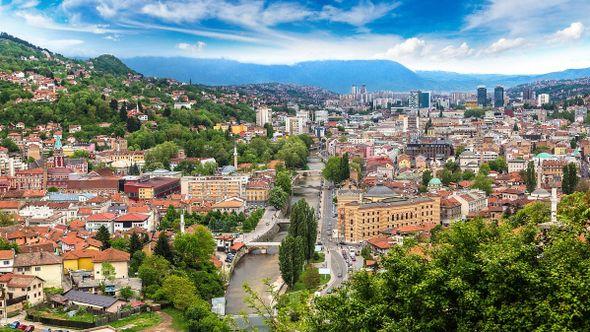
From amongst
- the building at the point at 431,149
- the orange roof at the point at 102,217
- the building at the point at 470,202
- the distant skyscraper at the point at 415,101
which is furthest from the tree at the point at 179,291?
the distant skyscraper at the point at 415,101

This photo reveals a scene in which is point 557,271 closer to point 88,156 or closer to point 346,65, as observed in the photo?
point 88,156

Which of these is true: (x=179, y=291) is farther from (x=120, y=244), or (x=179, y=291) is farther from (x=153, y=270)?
(x=120, y=244)

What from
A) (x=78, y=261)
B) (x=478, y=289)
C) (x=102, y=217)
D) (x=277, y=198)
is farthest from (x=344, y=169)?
(x=478, y=289)

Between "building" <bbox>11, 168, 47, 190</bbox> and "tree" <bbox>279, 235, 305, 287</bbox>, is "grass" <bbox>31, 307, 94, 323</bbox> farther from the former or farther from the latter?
"building" <bbox>11, 168, 47, 190</bbox>

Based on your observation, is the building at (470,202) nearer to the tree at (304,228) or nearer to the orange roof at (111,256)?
the tree at (304,228)

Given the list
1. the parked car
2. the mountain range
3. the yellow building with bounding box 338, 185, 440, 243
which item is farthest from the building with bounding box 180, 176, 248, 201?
the mountain range
